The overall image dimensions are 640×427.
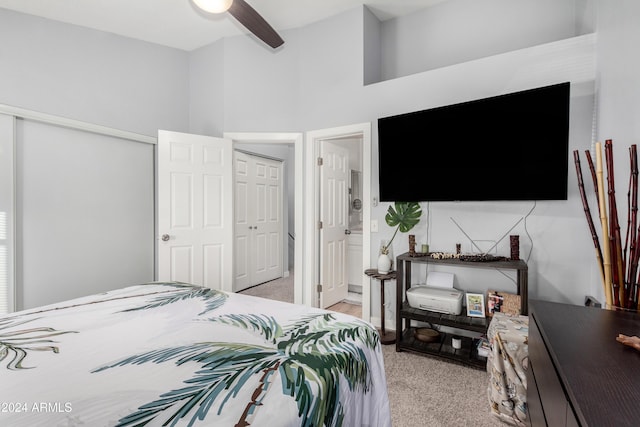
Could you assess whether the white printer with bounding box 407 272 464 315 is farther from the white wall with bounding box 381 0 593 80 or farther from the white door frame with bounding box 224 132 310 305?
the white wall with bounding box 381 0 593 80

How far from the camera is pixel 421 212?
8.87 feet

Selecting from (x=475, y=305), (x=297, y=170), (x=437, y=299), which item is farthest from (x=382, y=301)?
(x=297, y=170)

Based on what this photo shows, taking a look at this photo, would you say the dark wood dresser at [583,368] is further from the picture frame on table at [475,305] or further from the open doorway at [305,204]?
the open doorway at [305,204]

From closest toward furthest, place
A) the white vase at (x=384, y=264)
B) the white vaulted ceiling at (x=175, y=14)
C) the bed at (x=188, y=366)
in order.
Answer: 1. the bed at (x=188, y=366)
2. the white vaulted ceiling at (x=175, y=14)
3. the white vase at (x=384, y=264)

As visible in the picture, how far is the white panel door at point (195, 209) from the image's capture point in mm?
3061

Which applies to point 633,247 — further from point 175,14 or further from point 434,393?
point 175,14

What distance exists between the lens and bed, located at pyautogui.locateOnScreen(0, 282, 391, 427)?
0.73 metres

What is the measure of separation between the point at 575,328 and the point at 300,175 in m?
2.79

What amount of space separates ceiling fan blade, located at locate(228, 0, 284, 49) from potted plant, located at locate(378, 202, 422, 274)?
65.9 inches

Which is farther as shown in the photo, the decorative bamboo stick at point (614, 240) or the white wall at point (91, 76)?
the white wall at point (91, 76)

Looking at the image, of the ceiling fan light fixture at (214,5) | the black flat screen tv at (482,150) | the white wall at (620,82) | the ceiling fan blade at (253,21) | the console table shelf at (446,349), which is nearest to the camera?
the white wall at (620,82)

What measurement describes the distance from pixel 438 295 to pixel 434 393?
72cm

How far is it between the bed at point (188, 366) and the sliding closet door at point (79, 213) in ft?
5.18

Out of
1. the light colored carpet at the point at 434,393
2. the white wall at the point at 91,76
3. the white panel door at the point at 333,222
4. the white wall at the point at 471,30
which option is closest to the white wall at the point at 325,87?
the white wall at the point at 91,76
